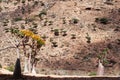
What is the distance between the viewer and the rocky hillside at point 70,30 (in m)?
71.8

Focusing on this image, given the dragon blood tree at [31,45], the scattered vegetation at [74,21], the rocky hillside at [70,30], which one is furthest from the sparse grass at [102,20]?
the dragon blood tree at [31,45]

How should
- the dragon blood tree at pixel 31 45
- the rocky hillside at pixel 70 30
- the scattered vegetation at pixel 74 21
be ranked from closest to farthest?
the dragon blood tree at pixel 31 45 < the rocky hillside at pixel 70 30 < the scattered vegetation at pixel 74 21

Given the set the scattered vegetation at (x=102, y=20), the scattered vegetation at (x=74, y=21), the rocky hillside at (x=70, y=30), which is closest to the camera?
the rocky hillside at (x=70, y=30)

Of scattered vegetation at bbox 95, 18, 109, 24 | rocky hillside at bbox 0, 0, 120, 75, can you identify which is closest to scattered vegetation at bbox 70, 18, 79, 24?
rocky hillside at bbox 0, 0, 120, 75

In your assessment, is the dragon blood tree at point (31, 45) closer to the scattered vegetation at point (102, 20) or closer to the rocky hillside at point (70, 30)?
the rocky hillside at point (70, 30)

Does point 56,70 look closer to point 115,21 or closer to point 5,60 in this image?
point 5,60

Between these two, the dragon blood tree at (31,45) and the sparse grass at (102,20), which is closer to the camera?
the dragon blood tree at (31,45)

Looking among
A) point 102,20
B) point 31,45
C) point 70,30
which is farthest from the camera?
point 102,20

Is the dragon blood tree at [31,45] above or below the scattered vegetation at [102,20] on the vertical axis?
below

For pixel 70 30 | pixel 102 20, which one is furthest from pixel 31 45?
pixel 102 20

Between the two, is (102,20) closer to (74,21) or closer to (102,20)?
(102,20)

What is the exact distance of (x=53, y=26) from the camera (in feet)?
268

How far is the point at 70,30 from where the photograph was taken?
8069cm

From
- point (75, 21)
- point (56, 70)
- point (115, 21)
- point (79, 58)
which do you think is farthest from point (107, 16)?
point (56, 70)
